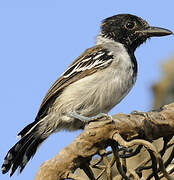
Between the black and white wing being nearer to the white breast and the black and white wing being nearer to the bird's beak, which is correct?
the white breast

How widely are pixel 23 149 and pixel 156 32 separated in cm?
A: 256

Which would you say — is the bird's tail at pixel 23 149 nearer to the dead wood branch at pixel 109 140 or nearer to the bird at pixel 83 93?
the bird at pixel 83 93

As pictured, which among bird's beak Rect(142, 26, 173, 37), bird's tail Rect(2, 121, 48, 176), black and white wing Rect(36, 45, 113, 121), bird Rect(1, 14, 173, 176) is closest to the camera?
bird's tail Rect(2, 121, 48, 176)

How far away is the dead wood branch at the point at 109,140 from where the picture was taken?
103 inches

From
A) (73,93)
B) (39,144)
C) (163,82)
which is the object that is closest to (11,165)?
(39,144)

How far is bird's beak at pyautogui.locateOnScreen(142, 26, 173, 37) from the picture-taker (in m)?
5.50

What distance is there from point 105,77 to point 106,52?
589 mm

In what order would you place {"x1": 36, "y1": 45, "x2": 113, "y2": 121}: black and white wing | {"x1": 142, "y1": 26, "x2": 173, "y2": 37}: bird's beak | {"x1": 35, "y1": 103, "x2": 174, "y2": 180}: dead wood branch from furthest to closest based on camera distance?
1. {"x1": 142, "y1": 26, "x2": 173, "y2": 37}: bird's beak
2. {"x1": 36, "y1": 45, "x2": 113, "y2": 121}: black and white wing
3. {"x1": 35, "y1": 103, "x2": 174, "y2": 180}: dead wood branch

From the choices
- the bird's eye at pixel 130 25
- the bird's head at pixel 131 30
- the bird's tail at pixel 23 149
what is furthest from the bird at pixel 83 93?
the bird's eye at pixel 130 25

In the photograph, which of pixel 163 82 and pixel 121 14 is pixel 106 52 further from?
pixel 163 82

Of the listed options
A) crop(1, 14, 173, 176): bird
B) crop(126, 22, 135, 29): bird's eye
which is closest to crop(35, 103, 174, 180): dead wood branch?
crop(1, 14, 173, 176): bird

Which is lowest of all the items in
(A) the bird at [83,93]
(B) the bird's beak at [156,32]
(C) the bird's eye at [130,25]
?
(A) the bird at [83,93]

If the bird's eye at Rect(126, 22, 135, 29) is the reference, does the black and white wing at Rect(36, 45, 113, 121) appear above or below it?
below

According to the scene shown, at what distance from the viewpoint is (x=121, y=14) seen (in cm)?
605
